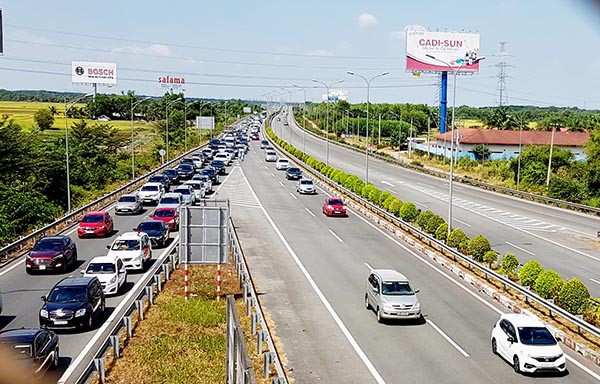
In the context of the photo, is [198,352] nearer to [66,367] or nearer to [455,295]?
[66,367]

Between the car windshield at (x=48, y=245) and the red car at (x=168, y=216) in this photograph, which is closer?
the car windshield at (x=48, y=245)

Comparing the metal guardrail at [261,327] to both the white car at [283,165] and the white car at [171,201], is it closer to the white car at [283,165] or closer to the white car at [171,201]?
the white car at [171,201]

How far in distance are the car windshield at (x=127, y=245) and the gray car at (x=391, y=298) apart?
40.2 ft

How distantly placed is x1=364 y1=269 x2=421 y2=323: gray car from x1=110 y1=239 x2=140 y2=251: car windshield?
40.2 ft

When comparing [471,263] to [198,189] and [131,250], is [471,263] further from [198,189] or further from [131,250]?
[198,189]

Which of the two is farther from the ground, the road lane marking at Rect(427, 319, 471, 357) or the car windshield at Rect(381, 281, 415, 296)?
the car windshield at Rect(381, 281, 415, 296)

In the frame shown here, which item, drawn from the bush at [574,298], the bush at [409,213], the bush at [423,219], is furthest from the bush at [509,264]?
the bush at [409,213]

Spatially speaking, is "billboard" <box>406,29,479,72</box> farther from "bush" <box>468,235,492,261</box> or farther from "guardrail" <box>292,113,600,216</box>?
"bush" <box>468,235,492,261</box>

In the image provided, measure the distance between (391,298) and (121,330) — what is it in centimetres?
950

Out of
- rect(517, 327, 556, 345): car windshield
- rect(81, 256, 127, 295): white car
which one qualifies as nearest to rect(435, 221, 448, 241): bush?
rect(517, 327, 556, 345): car windshield

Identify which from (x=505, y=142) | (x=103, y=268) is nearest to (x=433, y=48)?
(x=505, y=142)

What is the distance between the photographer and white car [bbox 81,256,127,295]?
87.8 feet

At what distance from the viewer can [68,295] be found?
22453 mm

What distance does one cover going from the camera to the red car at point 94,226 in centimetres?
3909
